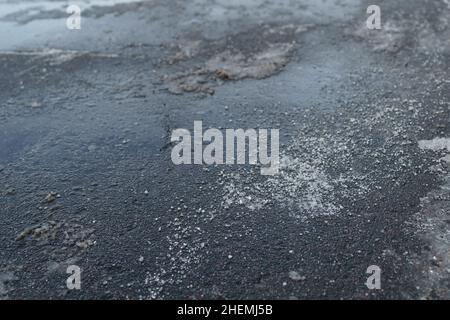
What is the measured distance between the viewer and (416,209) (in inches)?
152

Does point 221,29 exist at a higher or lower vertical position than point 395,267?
higher

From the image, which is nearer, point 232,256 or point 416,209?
point 232,256

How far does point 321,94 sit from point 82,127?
9.36 feet

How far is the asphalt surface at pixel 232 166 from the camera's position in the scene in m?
3.51

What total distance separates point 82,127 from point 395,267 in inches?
142

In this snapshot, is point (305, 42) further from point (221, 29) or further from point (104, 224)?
point (104, 224)

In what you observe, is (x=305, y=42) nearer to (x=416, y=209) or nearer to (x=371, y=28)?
(x=371, y=28)

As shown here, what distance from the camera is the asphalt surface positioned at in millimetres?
3514

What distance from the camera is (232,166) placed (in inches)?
174
